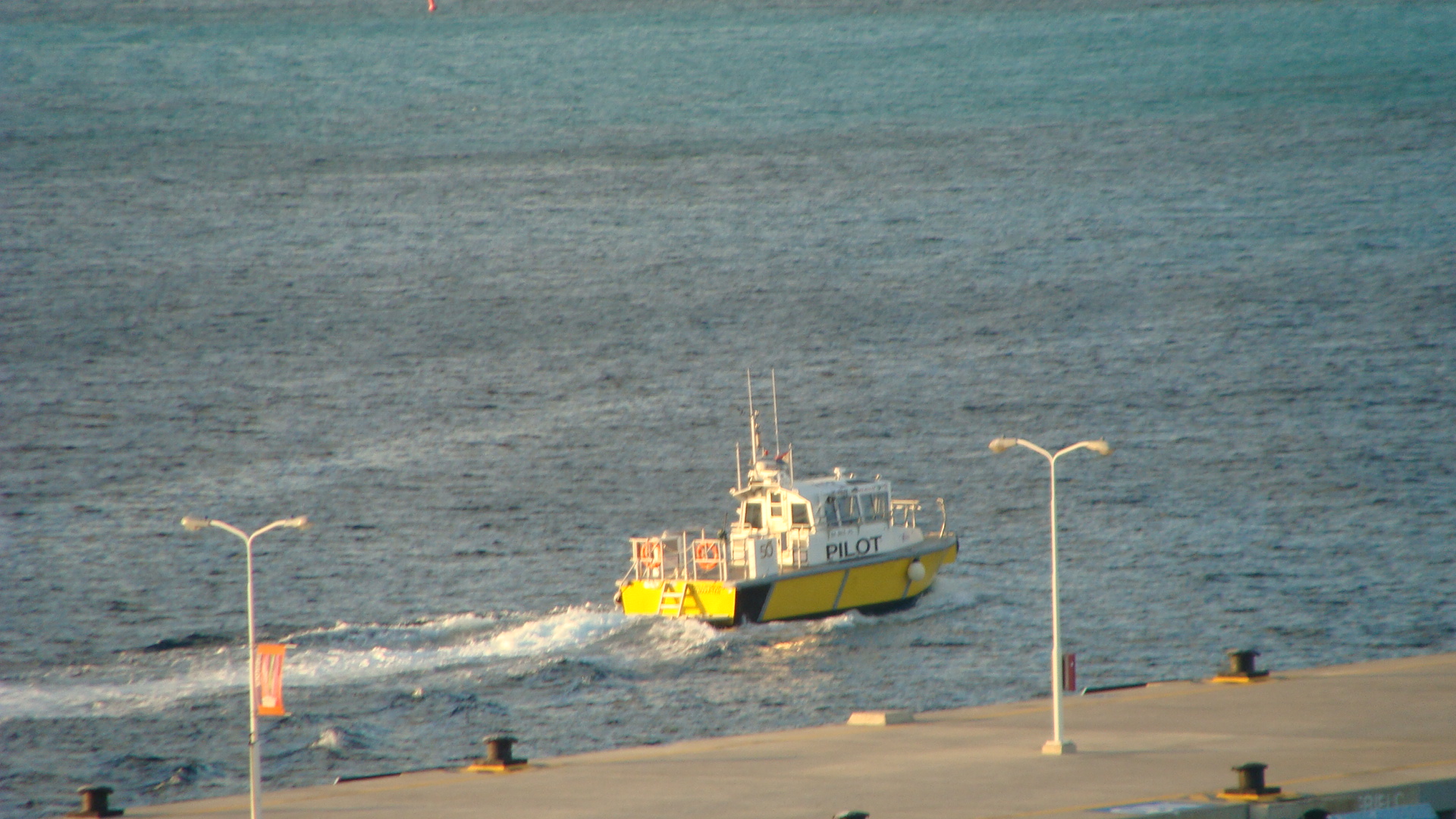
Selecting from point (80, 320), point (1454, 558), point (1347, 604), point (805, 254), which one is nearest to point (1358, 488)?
point (1454, 558)

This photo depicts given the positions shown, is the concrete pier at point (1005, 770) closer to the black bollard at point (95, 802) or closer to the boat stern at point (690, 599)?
the black bollard at point (95, 802)

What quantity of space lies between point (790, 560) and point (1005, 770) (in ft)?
76.4

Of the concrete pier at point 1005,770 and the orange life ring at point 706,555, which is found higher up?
the orange life ring at point 706,555

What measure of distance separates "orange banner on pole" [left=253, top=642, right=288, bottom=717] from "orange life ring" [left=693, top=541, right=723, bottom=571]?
84.8ft

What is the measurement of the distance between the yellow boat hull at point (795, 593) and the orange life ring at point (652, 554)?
61 centimetres

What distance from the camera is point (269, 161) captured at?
17625 cm

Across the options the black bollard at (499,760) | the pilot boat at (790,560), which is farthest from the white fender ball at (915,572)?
the black bollard at (499,760)

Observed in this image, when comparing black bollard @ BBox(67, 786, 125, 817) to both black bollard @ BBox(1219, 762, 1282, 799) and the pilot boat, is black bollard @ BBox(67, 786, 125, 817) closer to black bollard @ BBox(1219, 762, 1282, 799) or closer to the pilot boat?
black bollard @ BBox(1219, 762, 1282, 799)

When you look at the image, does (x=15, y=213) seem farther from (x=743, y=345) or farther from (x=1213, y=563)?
(x=1213, y=563)

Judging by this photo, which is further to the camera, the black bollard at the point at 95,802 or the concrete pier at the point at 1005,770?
the concrete pier at the point at 1005,770

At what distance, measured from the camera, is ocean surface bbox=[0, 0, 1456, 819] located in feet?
163

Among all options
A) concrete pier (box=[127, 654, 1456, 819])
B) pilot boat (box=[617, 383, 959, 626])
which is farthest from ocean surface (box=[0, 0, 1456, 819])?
concrete pier (box=[127, 654, 1456, 819])

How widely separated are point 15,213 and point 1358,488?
362 feet

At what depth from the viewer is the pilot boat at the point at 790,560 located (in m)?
51.7
